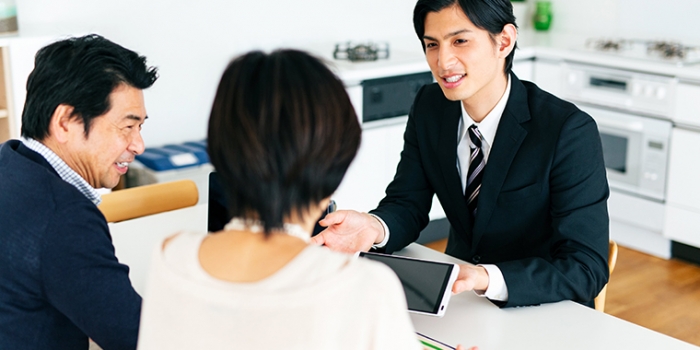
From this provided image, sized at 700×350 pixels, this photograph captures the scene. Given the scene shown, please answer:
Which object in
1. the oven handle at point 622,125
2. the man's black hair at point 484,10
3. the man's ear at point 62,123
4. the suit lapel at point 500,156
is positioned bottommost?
the oven handle at point 622,125

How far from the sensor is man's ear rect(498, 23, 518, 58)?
6.77 ft

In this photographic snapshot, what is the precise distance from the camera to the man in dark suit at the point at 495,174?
72.3 inches

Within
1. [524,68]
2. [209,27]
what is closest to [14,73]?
[209,27]

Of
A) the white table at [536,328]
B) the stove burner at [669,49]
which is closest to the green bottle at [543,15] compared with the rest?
the stove burner at [669,49]

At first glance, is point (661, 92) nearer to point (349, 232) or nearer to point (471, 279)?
point (349, 232)

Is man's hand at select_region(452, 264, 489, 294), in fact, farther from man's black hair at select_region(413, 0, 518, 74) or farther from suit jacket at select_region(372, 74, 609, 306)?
man's black hair at select_region(413, 0, 518, 74)

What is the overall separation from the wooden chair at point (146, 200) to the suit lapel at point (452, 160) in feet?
2.62

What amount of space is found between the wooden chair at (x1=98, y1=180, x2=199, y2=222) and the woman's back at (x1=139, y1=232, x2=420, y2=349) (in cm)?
138

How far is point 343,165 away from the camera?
1.04 m

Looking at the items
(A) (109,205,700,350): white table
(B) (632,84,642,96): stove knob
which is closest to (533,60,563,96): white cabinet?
(B) (632,84,642,96): stove knob

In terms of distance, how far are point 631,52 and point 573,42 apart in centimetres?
54

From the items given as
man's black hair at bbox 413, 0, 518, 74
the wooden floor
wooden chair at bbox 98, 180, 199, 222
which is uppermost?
man's black hair at bbox 413, 0, 518, 74

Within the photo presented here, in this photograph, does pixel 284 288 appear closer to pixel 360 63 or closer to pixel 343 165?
pixel 343 165

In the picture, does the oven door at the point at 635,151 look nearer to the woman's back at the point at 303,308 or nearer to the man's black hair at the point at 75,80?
the man's black hair at the point at 75,80
